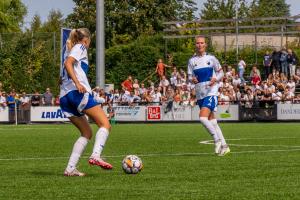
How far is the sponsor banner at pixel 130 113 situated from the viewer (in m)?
46.6

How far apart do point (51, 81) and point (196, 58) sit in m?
47.3

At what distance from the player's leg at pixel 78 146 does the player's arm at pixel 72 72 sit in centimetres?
68

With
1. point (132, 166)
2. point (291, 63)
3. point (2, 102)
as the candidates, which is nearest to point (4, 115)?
point (2, 102)

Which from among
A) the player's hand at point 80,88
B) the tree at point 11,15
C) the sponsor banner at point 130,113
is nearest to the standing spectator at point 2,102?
the sponsor banner at point 130,113

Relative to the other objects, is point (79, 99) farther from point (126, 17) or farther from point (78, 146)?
point (126, 17)

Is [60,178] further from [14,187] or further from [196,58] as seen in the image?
[196,58]

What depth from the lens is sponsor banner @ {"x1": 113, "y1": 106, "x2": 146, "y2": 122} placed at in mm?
46562

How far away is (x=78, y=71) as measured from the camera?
517 inches

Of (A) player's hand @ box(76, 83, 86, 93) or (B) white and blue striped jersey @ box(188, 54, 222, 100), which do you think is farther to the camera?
(B) white and blue striped jersey @ box(188, 54, 222, 100)

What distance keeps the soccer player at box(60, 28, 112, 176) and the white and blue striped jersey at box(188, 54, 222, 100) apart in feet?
19.5

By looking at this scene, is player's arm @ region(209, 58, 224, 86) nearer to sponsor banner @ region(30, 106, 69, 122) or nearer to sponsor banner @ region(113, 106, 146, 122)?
sponsor banner @ region(113, 106, 146, 122)

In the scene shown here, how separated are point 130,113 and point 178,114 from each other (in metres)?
2.52

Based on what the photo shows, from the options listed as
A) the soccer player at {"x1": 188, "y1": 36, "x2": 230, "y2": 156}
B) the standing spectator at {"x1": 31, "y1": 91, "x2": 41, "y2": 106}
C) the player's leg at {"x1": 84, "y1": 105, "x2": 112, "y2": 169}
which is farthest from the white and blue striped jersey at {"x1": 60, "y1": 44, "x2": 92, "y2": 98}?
the standing spectator at {"x1": 31, "y1": 91, "x2": 41, "y2": 106}

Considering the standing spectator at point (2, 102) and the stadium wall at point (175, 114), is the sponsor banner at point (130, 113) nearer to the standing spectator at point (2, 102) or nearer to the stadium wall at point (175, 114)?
the stadium wall at point (175, 114)
